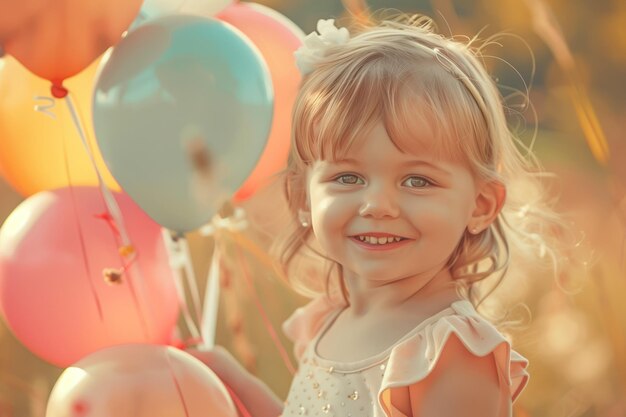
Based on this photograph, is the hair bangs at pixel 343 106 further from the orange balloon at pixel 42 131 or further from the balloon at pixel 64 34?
the orange balloon at pixel 42 131

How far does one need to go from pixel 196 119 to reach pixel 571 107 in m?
1.91

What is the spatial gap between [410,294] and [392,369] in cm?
15

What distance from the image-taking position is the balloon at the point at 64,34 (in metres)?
1.68

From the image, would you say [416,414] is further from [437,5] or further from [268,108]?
[437,5]

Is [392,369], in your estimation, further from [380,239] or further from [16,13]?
[16,13]

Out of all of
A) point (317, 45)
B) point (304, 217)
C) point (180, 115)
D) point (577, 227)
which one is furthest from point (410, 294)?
point (577, 227)

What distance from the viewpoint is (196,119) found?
1.73m

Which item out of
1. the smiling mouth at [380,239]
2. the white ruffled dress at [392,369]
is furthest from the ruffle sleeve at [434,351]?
the smiling mouth at [380,239]

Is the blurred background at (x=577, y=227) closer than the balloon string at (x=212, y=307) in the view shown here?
No

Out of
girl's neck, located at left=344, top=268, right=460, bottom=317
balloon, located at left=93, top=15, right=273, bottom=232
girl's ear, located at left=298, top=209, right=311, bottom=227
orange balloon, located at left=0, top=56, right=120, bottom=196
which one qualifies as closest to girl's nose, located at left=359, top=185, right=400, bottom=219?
girl's neck, located at left=344, top=268, right=460, bottom=317

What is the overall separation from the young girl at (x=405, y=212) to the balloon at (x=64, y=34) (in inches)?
13.8

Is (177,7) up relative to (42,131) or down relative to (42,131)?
up

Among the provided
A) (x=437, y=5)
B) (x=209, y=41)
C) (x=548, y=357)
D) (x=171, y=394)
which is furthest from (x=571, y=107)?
(x=171, y=394)

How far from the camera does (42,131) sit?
75.9 inches
